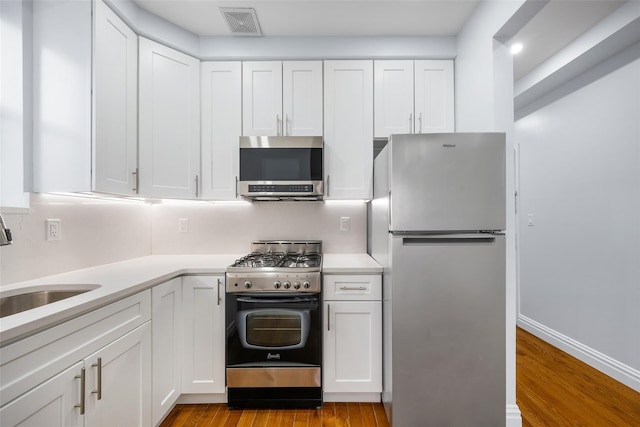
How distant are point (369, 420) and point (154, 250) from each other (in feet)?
7.04

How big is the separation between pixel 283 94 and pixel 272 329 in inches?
68.3

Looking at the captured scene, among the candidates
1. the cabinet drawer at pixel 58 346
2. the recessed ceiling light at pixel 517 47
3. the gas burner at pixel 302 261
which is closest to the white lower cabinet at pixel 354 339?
the gas burner at pixel 302 261

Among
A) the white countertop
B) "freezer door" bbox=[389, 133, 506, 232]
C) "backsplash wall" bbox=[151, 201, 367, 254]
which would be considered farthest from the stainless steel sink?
"freezer door" bbox=[389, 133, 506, 232]

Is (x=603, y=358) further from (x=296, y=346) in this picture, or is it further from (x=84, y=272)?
(x=84, y=272)

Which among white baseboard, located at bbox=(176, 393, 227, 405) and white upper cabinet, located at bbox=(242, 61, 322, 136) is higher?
white upper cabinet, located at bbox=(242, 61, 322, 136)

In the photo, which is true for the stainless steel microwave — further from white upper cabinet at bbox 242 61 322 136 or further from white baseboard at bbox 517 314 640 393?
white baseboard at bbox 517 314 640 393

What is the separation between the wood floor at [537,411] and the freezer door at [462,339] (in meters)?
0.38

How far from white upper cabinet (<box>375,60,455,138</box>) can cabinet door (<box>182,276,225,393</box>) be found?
1.69 metres

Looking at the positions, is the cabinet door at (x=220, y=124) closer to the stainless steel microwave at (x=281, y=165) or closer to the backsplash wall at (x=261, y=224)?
the stainless steel microwave at (x=281, y=165)

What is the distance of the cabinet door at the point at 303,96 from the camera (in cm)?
222

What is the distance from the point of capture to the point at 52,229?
159 centimetres

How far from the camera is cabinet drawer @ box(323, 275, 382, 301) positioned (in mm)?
1855

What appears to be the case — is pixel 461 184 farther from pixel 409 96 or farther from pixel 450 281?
pixel 409 96

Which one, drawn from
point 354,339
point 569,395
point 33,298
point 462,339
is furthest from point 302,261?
point 569,395
